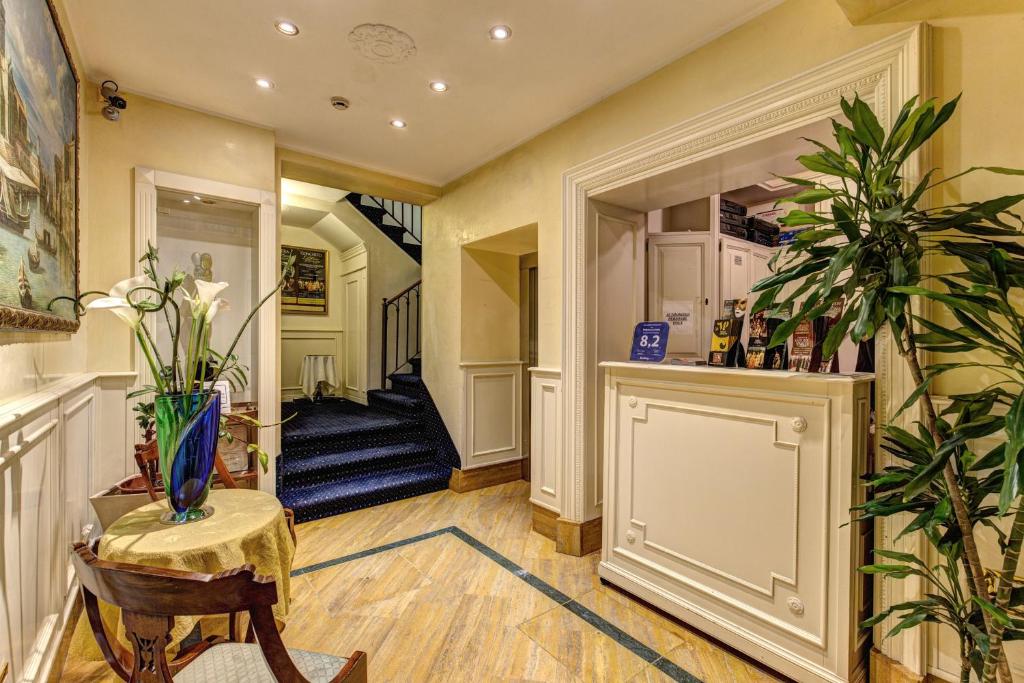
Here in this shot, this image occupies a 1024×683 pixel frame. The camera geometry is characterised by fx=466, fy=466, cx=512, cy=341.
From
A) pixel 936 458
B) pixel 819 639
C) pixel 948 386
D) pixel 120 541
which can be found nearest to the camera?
pixel 936 458

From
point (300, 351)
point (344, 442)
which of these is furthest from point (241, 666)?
point (300, 351)

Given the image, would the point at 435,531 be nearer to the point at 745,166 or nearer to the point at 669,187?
the point at 669,187

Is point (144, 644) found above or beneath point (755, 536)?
above

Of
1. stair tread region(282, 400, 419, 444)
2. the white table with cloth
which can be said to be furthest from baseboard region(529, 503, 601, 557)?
the white table with cloth

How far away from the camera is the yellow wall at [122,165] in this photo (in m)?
2.69

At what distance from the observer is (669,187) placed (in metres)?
2.74

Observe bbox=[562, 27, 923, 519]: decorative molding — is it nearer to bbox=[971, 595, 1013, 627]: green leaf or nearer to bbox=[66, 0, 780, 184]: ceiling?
bbox=[66, 0, 780, 184]: ceiling

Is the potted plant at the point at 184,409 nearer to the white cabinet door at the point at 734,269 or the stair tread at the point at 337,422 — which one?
the stair tread at the point at 337,422

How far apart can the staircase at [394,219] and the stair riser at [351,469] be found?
8.14 ft

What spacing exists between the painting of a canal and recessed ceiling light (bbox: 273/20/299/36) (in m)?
0.82

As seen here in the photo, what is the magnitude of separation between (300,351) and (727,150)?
19.0 feet

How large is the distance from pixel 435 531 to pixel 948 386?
2.91 meters

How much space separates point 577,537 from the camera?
296 centimetres

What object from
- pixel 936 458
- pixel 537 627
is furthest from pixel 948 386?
pixel 537 627
